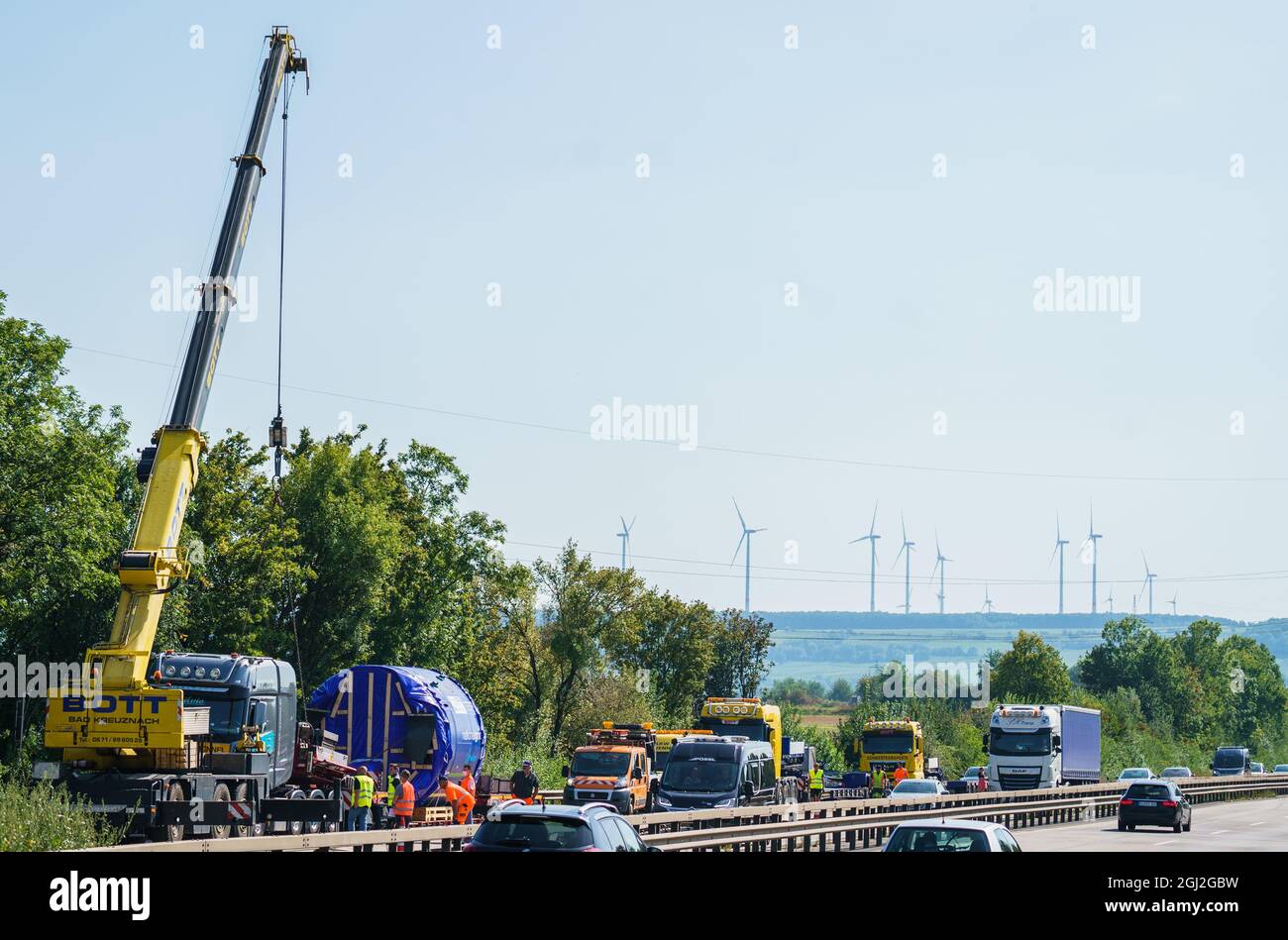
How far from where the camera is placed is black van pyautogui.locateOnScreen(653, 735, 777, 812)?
3931cm

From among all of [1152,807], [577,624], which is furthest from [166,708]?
[577,624]

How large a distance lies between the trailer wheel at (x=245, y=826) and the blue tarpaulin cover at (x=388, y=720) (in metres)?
6.84

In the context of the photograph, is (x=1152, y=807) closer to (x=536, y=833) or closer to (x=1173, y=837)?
(x=1173, y=837)

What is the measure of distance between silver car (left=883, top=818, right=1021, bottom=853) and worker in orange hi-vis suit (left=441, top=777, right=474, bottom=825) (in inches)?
559

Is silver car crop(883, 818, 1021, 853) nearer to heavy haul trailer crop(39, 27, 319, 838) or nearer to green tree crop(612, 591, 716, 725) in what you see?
heavy haul trailer crop(39, 27, 319, 838)

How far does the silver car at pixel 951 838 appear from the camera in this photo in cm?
1923

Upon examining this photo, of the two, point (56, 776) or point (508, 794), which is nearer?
point (56, 776)

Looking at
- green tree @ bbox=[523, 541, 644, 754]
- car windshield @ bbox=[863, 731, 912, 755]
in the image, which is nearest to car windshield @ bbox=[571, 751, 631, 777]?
car windshield @ bbox=[863, 731, 912, 755]

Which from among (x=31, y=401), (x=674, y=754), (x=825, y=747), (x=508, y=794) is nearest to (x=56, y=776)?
(x=508, y=794)

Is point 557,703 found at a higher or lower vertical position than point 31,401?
lower
